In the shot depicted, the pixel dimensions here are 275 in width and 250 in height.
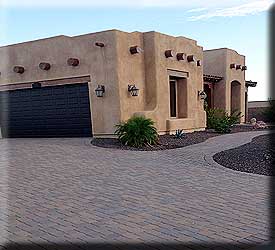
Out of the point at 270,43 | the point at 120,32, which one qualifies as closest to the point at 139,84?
the point at 120,32

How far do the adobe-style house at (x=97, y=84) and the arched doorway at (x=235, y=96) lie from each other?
7.85m

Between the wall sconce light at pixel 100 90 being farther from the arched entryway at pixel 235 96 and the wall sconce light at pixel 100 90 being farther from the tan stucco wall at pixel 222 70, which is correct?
the arched entryway at pixel 235 96

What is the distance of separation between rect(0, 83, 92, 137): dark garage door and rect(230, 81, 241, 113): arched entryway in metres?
13.4

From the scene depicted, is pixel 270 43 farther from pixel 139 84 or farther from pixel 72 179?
pixel 139 84

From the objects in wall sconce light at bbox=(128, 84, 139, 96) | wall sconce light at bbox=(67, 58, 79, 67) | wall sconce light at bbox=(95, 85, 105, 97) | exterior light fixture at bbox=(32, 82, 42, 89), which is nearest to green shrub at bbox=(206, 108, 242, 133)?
wall sconce light at bbox=(128, 84, 139, 96)

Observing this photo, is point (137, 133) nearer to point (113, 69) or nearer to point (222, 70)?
point (113, 69)

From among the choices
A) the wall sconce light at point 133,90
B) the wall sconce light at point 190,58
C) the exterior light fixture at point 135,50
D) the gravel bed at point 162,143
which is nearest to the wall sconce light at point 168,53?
the exterior light fixture at point 135,50

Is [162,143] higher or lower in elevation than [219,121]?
lower

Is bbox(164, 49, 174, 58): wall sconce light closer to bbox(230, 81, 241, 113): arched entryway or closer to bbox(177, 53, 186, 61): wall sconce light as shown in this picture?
bbox(177, 53, 186, 61): wall sconce light

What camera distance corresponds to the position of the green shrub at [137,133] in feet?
41.9

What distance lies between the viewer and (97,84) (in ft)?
49.0

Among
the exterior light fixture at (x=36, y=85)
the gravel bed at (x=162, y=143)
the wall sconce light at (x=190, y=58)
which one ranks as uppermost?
the wall sconce light at (x=190, y=58)

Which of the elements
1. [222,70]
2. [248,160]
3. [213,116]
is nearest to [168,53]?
[213,116]

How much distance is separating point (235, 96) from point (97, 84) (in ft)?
46.1
